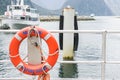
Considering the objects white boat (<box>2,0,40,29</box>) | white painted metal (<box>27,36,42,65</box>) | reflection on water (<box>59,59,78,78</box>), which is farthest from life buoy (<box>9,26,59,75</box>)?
white boat (<box>2,0,40,29</box>)

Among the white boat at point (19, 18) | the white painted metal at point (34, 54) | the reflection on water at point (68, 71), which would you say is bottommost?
the reflection on water at point (68, 71)

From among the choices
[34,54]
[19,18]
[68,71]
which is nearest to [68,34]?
[68,71]

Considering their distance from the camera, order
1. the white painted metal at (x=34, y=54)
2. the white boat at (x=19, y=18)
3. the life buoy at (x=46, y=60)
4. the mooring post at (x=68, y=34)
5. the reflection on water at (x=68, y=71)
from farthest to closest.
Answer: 1. the white boat at (x=19, y=18)
2. the reflection on water at (x=68, y=71)
3. the mooring post at (x=68, y=34)
4. the white painted metal at (x=34, y=54)
5. the life buoy at (x=46, y=60)

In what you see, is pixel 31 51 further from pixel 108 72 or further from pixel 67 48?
pixel 108 72

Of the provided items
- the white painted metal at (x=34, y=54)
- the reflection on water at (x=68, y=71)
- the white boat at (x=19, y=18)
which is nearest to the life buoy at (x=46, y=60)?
the white painted metal at (x=34, y=54)

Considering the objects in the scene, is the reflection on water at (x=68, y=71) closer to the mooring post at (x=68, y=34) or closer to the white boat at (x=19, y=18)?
the mooring post at (x=68, y=34)

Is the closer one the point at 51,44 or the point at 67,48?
the point at 51,44

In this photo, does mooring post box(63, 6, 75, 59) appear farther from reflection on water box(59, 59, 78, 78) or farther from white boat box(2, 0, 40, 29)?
white boat box(2, 0, 40, 29)

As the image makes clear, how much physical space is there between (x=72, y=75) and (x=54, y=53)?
11401mm

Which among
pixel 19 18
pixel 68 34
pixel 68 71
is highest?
pixel 19 18

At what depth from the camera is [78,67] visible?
18.9 m

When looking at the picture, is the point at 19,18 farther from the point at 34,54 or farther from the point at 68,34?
the point at 34,54

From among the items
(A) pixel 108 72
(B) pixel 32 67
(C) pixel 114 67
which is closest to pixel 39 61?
(B) pixel 32 67

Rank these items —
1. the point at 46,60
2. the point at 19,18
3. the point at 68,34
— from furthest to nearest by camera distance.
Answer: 1. the point at 19,18
2. the point at 68,34
3. the point at 46,60
